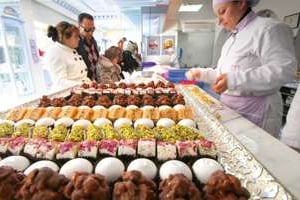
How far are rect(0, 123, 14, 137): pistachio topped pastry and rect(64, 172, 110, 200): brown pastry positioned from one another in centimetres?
52

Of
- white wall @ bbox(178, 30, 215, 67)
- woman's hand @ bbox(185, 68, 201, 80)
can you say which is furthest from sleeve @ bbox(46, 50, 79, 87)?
white wall @ bbox(178, 30, 215, 67)

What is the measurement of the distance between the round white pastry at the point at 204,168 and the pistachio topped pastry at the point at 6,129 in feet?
2.43

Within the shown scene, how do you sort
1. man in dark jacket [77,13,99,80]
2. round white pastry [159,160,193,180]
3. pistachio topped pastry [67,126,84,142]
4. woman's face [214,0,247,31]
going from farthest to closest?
man in dark jacket [77,13,99,80] → woman's face [214,0,247,31] → pistachio topped pastry [67,126,84,142] → round white pastry [159,160,193,180]

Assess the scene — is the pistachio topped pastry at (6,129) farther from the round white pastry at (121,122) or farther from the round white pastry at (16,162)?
the round white pastry at (121,122)

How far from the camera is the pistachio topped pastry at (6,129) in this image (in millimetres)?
927

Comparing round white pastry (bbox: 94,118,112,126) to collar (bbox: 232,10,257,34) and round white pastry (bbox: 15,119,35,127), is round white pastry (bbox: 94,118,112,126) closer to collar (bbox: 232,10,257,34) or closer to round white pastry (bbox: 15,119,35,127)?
round white pastry (bbox: 15,119,35,127)

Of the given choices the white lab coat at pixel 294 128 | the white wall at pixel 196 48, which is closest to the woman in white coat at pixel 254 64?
the white lab coat at pixel 294 128

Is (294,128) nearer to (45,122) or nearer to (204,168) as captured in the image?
(204,168)

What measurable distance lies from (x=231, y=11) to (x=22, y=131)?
1354 millimetres

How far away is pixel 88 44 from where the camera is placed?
268 centimetres

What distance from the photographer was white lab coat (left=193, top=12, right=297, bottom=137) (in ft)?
4.34

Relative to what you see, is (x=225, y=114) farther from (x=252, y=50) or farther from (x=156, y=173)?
(x=156, y=173)

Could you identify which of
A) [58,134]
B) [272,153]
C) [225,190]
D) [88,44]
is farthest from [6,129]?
[88,44]

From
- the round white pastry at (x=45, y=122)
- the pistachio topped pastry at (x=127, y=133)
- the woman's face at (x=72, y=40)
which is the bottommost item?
the round white pastry at (x=45, y=122)
